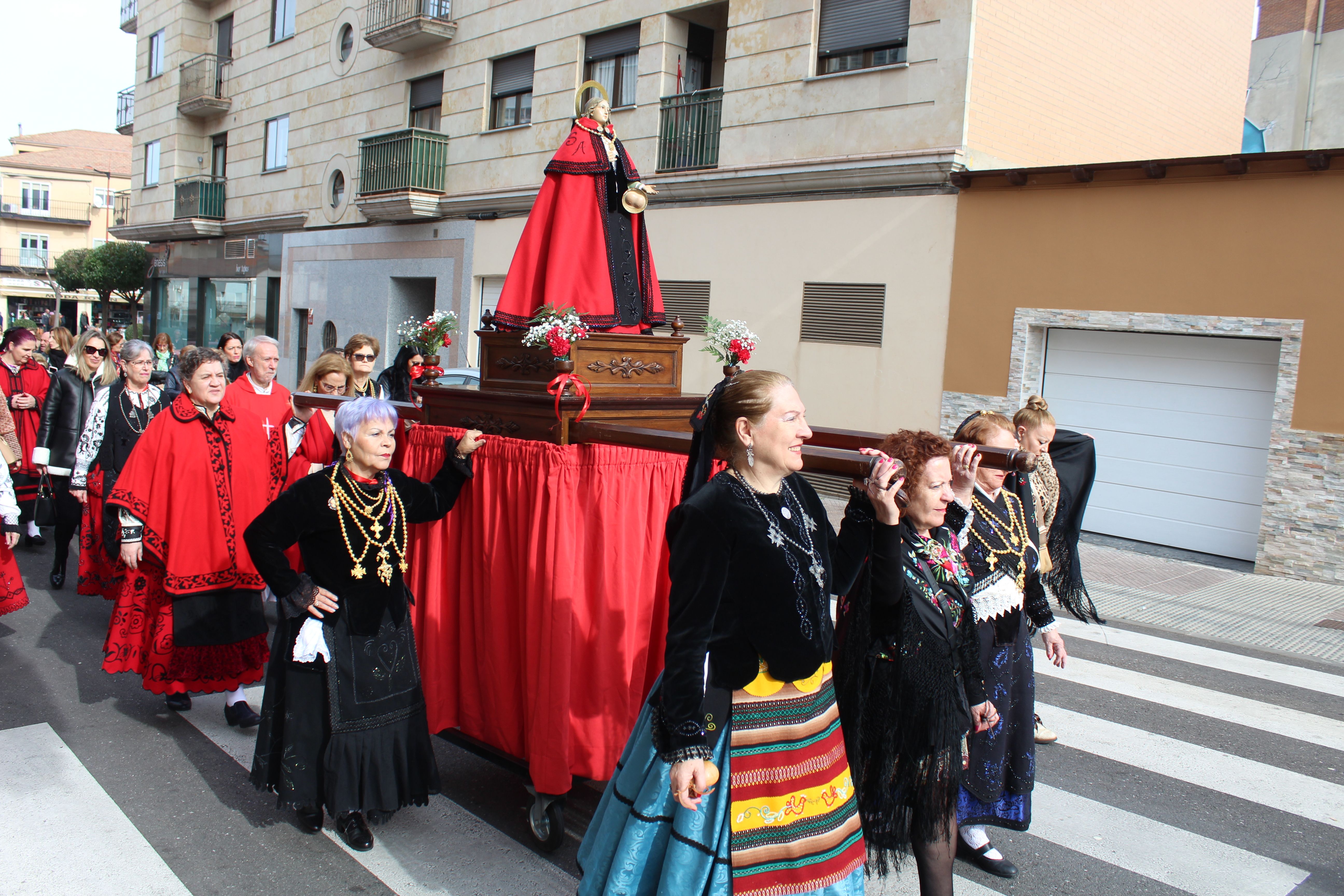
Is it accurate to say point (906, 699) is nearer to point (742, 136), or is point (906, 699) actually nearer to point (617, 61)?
point (742, 136)

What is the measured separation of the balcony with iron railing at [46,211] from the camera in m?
58.3

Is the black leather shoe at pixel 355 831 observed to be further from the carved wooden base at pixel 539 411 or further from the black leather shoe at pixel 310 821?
the carved wooden base at pixel 539 411

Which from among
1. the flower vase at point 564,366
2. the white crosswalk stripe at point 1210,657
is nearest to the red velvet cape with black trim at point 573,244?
the flower vase at point 564,366

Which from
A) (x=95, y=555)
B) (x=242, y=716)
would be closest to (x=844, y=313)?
(x=95, y=555)

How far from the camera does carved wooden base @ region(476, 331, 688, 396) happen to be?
402 cm

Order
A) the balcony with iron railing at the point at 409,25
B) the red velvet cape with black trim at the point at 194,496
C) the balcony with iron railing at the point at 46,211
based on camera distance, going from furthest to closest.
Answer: the balcony with iron railing at the point at 46,211 < the balcony with iron railing at the point at 409,25 < the red velvet cape with black trim at the point at 194,496

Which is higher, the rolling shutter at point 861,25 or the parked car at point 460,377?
the rolling shutter at point 861,25

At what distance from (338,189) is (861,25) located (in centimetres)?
1430

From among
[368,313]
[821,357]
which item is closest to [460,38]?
Result: [368,313]

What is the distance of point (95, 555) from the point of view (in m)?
6.84

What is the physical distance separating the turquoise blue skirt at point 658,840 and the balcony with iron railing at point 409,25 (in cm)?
1928

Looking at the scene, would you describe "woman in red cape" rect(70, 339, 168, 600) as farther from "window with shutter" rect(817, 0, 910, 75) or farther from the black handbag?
"window with shutter" rect(817, 0, 910, 75)

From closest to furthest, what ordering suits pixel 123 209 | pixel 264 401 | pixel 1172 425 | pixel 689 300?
1. pixel 264 401
2. pixel 1172 425
3. pixel 689 300
4. pixel 123 209

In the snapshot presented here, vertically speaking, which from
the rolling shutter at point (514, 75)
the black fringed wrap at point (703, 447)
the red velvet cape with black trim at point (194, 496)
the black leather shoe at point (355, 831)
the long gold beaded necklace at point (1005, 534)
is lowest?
the black leather shoe at point (355, 831)
